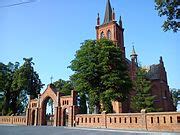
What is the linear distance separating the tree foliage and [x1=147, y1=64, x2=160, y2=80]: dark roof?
2795cm

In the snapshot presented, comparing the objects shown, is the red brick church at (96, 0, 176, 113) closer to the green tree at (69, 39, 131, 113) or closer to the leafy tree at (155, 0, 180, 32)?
the green tree at (69, 39, 131, 113)

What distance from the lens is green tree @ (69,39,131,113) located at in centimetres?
3547

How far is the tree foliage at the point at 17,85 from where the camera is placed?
55.1 meters

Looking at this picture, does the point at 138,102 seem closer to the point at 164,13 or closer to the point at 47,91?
the point at 47,91

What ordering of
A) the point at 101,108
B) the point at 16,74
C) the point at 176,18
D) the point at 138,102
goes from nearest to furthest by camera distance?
the point at 176,18 → the point at 101,108 → the point at 138,102 → the point at 16,74

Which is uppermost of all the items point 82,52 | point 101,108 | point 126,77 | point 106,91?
point 82,52

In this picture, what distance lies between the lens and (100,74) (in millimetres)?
36938

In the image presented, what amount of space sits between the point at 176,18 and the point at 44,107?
3167cm

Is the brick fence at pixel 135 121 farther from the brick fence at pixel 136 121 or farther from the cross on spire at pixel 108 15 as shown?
the cross on spire at pixel 108 15

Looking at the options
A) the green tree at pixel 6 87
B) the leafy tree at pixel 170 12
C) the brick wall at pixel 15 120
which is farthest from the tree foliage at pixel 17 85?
the leafy tree at pixel 170 12

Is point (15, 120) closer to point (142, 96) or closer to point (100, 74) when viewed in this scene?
point (100, 74)

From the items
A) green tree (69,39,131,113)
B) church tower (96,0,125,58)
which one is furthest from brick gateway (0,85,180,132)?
church tower (96,0,125,58)

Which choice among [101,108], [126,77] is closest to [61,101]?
[101,108]

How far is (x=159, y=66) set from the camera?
57344 mm
